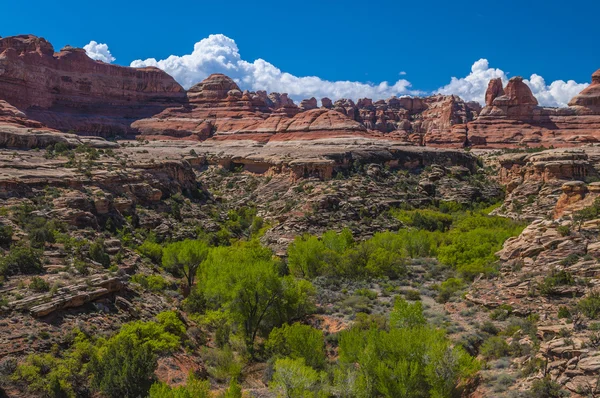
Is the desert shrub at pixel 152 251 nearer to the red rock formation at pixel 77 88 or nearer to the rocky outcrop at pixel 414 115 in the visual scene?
the red rock formation at pixel 77 88

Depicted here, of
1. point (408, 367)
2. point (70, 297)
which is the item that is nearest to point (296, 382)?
point (408, 367)

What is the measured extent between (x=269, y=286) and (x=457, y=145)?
261 feet

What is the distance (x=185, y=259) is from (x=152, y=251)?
4.23 meters

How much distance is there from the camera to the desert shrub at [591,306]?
62.7 ft

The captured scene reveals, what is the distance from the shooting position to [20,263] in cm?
2641

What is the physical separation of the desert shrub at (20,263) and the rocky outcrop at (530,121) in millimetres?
85604

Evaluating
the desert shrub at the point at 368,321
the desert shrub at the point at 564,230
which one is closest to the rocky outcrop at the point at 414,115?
the desert shrub at the point at 564,230

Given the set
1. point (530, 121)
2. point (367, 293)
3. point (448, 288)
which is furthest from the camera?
point (530, 121)

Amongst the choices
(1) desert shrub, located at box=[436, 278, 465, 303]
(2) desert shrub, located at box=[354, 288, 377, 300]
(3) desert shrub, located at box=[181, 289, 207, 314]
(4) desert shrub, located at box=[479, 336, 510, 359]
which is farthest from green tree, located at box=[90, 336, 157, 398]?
(1) desert shrub, located at box=[436, 278, 465, 303]

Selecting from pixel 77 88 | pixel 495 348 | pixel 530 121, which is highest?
pixel 77 88

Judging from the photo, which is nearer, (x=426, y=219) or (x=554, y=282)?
(x=554, y=282)

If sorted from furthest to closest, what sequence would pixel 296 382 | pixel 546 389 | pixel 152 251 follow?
pixel 152 251
pixel 296 382
pixel 546 389

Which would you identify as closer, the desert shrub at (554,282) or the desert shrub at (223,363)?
the desert shrub at (554,282)

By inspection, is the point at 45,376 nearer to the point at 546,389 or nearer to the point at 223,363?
the point at 223,363
